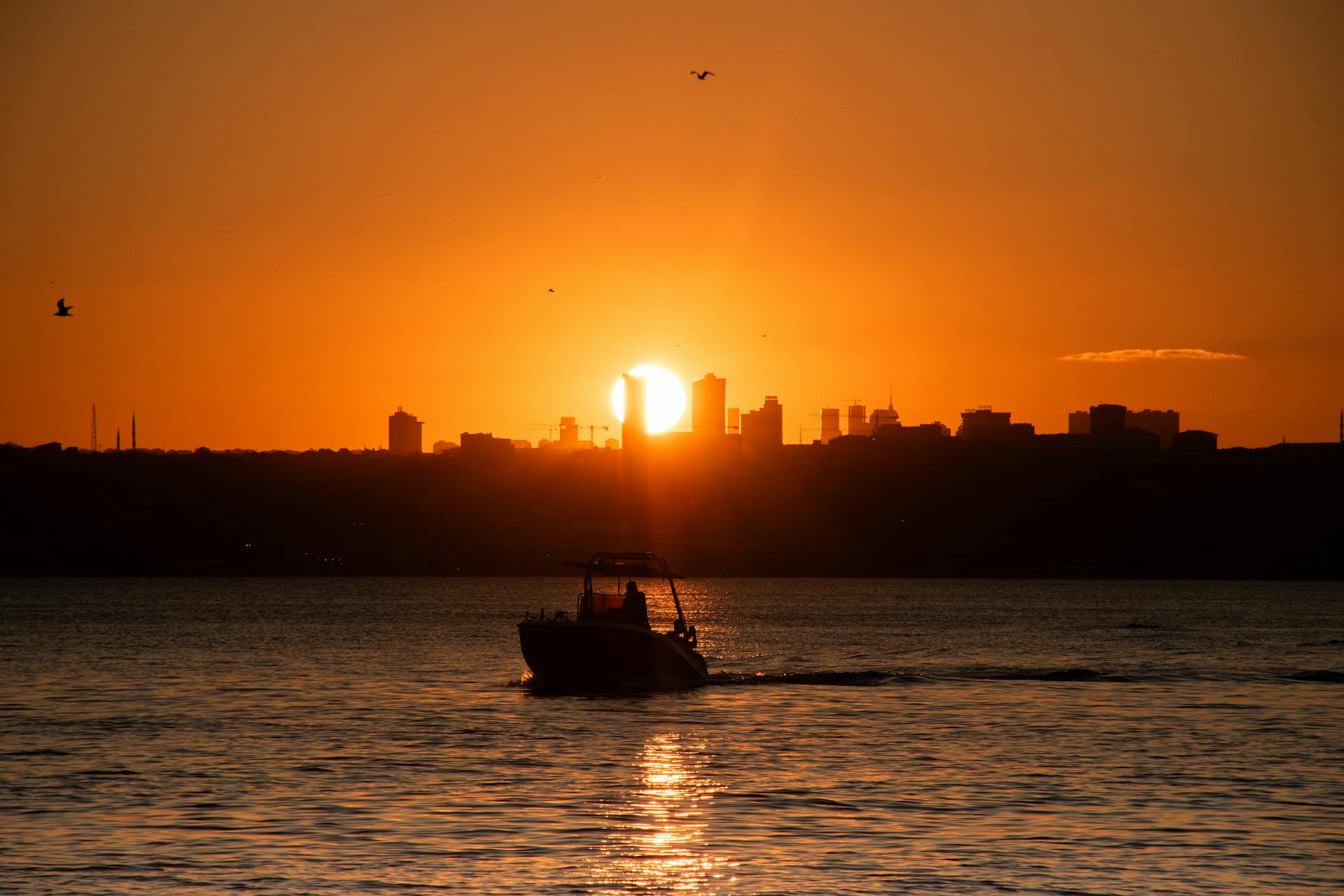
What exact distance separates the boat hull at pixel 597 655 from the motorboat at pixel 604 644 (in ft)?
0.08

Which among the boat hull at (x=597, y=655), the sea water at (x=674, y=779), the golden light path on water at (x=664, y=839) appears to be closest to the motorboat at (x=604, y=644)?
the boat hull at (x=597, y=655)

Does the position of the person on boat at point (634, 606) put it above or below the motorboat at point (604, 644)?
above

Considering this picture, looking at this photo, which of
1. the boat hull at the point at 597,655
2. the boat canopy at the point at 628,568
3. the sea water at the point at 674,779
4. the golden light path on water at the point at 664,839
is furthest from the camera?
the boat canopy at the point at 628,568

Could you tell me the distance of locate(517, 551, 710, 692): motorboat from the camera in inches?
2026

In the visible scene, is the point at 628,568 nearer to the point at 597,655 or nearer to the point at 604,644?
the point at 604,644

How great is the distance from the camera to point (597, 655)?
170 ft

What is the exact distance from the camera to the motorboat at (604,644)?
5147cm

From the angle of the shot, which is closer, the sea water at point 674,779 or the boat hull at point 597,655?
the sea water at point 674,779

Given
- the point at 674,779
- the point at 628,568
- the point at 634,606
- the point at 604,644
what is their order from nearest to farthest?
1. the point at 674,779
2. the point at 604,644
3. the point at 628,568
4. the point at 634,606

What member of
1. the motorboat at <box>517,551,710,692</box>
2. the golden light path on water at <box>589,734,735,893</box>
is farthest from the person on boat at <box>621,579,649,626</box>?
the golden light path on water at <box>589,734,735,893</box>

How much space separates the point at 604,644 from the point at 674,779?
17670mm

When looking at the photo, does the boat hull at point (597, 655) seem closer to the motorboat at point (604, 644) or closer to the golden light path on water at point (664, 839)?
the motorboat at point (604, 644)

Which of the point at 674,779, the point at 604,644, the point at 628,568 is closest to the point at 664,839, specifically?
the point at 674,779

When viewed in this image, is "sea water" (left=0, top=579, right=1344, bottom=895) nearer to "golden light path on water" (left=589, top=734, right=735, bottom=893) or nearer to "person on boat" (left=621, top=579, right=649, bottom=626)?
"golden light path on water" (left=589, top=734, right=735, bottom=893)
